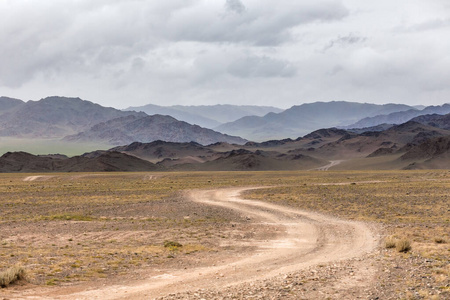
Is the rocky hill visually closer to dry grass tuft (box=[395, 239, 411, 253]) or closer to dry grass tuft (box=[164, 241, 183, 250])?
dry grass tuft (box=[164, 241, 183, 250])

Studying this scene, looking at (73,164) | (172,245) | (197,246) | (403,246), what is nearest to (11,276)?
(172,245)

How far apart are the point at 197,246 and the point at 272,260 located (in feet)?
14.8

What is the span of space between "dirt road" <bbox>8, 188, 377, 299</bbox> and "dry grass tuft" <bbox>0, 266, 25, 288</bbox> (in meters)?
1.01

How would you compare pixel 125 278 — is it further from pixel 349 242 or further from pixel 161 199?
pixel 161 199

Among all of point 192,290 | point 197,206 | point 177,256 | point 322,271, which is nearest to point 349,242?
point 322,271

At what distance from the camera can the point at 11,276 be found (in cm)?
1434

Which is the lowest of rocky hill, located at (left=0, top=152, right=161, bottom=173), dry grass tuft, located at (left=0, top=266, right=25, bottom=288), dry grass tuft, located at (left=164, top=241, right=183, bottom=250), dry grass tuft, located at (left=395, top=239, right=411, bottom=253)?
dry grass tuft, located at (left=395, top=239, right=411, bottom=253)

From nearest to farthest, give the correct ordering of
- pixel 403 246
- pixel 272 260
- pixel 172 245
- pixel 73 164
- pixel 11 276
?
pixel 11 276
pixel 272 260
pixel 403 246
pixel 172 245
pixel 73 164

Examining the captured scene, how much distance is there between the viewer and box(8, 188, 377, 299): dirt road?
14.2 meters

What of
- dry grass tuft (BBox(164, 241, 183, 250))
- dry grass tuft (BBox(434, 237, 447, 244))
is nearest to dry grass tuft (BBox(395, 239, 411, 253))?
dry grass tuft (BBox(434, 237, 447, 244))

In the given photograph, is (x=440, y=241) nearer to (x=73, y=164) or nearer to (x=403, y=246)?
(x=403, y=246)

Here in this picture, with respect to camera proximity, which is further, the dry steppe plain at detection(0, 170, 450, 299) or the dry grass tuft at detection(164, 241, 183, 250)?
the dry grass tuft at detection(164, 241, 183, 250)

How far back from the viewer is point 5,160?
152 metres

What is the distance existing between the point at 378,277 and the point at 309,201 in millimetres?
28170
